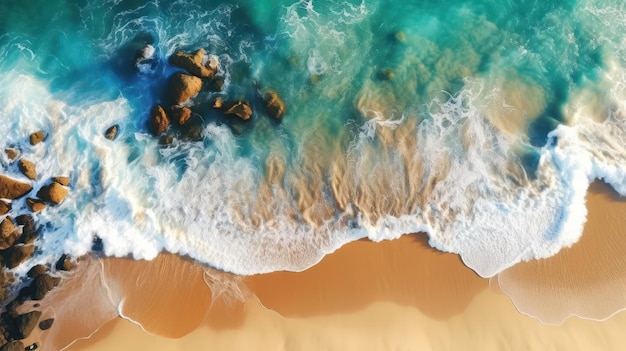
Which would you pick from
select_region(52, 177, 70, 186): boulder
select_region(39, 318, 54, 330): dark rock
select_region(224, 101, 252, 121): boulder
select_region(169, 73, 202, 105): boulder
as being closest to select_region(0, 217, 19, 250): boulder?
select_region(52, 177, 70, 186): boulder

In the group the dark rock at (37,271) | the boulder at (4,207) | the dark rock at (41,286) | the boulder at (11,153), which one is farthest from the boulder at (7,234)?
the boulder at (11,153)

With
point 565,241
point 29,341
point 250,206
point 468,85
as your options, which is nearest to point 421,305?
point 565,241

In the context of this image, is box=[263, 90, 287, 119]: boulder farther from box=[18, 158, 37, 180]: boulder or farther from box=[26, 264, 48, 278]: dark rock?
box=[26, 264, 48, 278]: dark rock

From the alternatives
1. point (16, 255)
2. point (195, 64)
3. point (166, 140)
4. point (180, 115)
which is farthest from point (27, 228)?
point (195, 64)

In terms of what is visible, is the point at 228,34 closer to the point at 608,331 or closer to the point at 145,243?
the point at 145,243

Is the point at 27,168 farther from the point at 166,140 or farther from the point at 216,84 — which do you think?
the point at 216,84

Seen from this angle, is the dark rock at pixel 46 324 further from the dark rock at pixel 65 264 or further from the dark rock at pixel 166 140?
the dark rock at pixel 166 140
